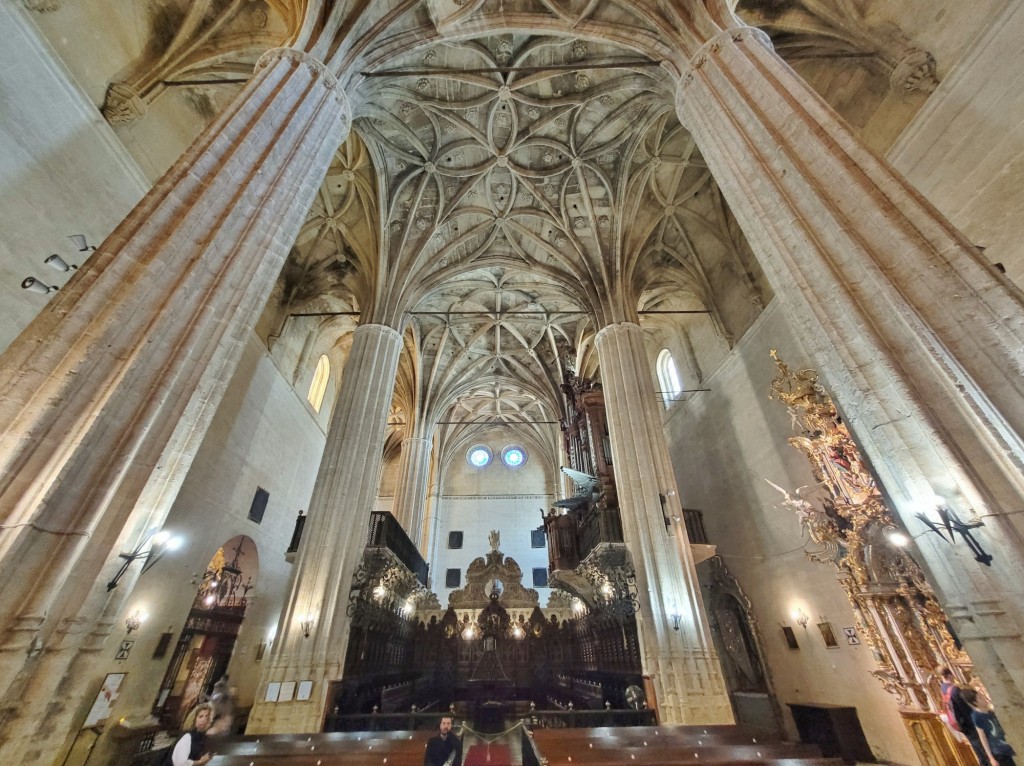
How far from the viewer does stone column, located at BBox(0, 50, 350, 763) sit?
2809mm

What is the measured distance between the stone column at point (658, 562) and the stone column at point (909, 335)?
268 inches

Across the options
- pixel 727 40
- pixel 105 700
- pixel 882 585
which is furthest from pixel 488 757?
pixel 727 40

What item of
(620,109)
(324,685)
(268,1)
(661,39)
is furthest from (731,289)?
(324,685)

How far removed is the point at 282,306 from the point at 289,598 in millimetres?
9040

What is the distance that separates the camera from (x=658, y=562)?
977 centimetres

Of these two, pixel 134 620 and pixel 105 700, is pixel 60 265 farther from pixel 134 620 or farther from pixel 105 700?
pixel 105 700

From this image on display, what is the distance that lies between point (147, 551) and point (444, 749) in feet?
10.7

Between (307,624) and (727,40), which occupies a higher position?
(727,40)

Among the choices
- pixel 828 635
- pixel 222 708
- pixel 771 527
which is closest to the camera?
pixel 222 708

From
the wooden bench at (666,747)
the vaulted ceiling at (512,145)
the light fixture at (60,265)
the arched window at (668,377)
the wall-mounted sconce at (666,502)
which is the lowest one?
the wooden bench at (666,747)

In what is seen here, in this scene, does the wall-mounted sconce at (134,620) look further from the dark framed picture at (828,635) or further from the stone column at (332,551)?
the dark framed picture at (828,635)

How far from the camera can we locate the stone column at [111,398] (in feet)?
9.21

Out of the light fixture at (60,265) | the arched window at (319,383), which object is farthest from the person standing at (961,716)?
the arched window at (319,383)

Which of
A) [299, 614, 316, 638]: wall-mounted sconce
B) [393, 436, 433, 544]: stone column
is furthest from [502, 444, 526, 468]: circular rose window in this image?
[299, 614, 316, 638]: wall-mounted sconce
